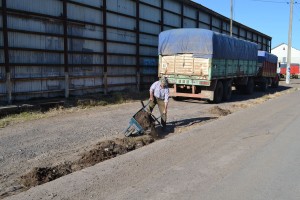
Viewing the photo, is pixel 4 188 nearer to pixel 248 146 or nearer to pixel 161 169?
pixel 161 169

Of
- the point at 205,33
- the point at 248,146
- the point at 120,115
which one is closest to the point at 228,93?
the point at 205,33

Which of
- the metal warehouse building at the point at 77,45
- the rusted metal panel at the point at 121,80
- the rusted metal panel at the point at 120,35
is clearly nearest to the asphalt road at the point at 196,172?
the metal warehouse building at the point at 77,45

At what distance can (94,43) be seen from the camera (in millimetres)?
17047

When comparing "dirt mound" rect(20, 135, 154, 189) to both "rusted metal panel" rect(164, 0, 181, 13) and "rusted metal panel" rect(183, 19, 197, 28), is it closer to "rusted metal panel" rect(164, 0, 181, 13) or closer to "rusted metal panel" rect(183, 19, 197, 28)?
"rusted metal panel" rect(164, 0, 181, 13)

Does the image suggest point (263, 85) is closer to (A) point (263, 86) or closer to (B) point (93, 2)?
(A) point (263, 86)

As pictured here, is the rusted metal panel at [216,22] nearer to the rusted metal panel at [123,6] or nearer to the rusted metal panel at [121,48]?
the rusted metal panel at [123,6]

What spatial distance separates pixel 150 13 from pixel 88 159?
16349 mm

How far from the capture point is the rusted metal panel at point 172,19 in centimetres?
2391

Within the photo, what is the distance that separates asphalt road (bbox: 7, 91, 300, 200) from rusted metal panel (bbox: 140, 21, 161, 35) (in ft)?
42.1

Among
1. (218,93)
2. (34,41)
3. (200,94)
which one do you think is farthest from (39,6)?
(218,93)

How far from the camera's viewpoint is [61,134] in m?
9.16

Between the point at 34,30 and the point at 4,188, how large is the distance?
938 cm

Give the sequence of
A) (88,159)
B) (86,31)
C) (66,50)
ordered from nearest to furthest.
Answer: (88,159) → (66,50) → (86,31)

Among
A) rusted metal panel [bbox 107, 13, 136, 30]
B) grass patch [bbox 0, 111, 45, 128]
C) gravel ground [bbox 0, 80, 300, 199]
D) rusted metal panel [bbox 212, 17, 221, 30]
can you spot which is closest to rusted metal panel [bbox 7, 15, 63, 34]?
grass patch [bbox 0, 111, 45, 128]
